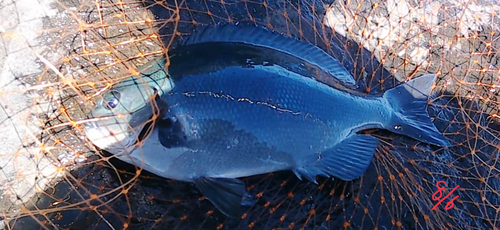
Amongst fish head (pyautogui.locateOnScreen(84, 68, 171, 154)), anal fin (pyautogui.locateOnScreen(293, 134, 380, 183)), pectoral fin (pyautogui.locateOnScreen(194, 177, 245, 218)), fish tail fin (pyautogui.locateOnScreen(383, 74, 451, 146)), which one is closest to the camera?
fish head (pyautogui.locateOnScreen(84, 68, 171, 154))

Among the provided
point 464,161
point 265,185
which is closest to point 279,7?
point 265,185

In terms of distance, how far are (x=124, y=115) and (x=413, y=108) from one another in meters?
1.38

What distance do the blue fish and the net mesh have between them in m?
0.16

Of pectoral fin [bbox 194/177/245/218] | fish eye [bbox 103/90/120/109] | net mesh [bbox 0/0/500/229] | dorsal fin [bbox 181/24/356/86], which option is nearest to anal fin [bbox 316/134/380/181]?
net mesh [bbox 0/0/500/229]

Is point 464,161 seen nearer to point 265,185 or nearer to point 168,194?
point 265,185

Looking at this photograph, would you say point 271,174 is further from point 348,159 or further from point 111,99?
point 111,99

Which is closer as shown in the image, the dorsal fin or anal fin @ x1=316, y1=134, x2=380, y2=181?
the dorsal fin

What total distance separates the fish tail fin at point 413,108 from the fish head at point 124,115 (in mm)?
1134

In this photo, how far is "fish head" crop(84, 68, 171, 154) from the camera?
1703 mm

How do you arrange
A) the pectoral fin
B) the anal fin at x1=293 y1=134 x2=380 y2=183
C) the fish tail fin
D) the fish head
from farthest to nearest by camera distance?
1. the fish tail fin
2. the anal fin at x1=293 y1=134 x2=380 y2=183
3. the pectoral fin
4. the fish head

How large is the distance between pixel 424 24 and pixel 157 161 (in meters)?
1.73

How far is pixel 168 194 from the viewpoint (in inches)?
76.1

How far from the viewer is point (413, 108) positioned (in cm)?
215

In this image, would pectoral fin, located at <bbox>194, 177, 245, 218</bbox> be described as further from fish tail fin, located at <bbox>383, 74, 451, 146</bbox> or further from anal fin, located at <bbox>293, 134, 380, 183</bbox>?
fish tail fin, located at <bbox>383, 74, 451, 146</bbox>
